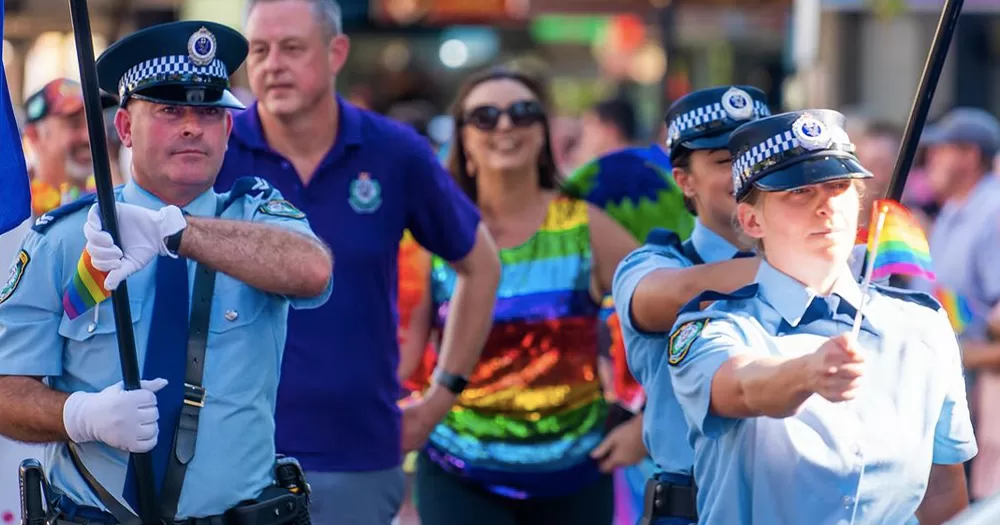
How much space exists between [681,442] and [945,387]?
101 cm

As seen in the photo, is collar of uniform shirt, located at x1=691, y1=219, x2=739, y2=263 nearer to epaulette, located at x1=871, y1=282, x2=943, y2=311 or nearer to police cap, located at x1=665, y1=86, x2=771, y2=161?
police cap, located at x1=665, y1=86, x2=771, y2=161

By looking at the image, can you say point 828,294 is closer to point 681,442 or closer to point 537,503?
point 681,442

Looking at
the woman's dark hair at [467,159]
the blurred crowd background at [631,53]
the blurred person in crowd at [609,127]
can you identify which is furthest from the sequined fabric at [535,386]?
the blurred person in crowd at [609,127]

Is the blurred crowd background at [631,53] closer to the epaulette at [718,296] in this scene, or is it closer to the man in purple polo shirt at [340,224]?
the man in purple polo shirt at [340,224]

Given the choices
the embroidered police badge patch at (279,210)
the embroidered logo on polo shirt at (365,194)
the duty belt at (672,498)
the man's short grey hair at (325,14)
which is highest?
the man's short grey hair at (325,14)

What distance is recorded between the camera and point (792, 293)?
3.57 m

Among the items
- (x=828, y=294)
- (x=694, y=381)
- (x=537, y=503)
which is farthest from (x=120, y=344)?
(x=537, y=503)

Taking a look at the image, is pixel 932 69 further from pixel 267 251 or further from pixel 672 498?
pixel 267 251

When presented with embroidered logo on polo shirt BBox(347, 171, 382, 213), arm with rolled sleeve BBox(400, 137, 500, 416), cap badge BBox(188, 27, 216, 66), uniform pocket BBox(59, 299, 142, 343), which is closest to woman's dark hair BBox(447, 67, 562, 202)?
arm with rolled sleeve BBox(400, 137, 500, 416)

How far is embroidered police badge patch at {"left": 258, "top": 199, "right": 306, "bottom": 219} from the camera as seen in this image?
4176mm

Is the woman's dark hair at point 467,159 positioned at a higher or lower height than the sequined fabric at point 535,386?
higher

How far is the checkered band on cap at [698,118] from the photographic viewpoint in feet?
14.8

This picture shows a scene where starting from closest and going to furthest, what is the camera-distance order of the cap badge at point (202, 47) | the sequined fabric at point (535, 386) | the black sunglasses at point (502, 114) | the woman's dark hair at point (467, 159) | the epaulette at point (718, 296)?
the epaulette at point (718, 296) → the cap badge at point (202, 47) → the sequined fabric at point (535, 386) → the black sunglasses at point (502, 114) → the woman's dark hair at point (467, 159)

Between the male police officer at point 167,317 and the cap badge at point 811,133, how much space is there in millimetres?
1198
